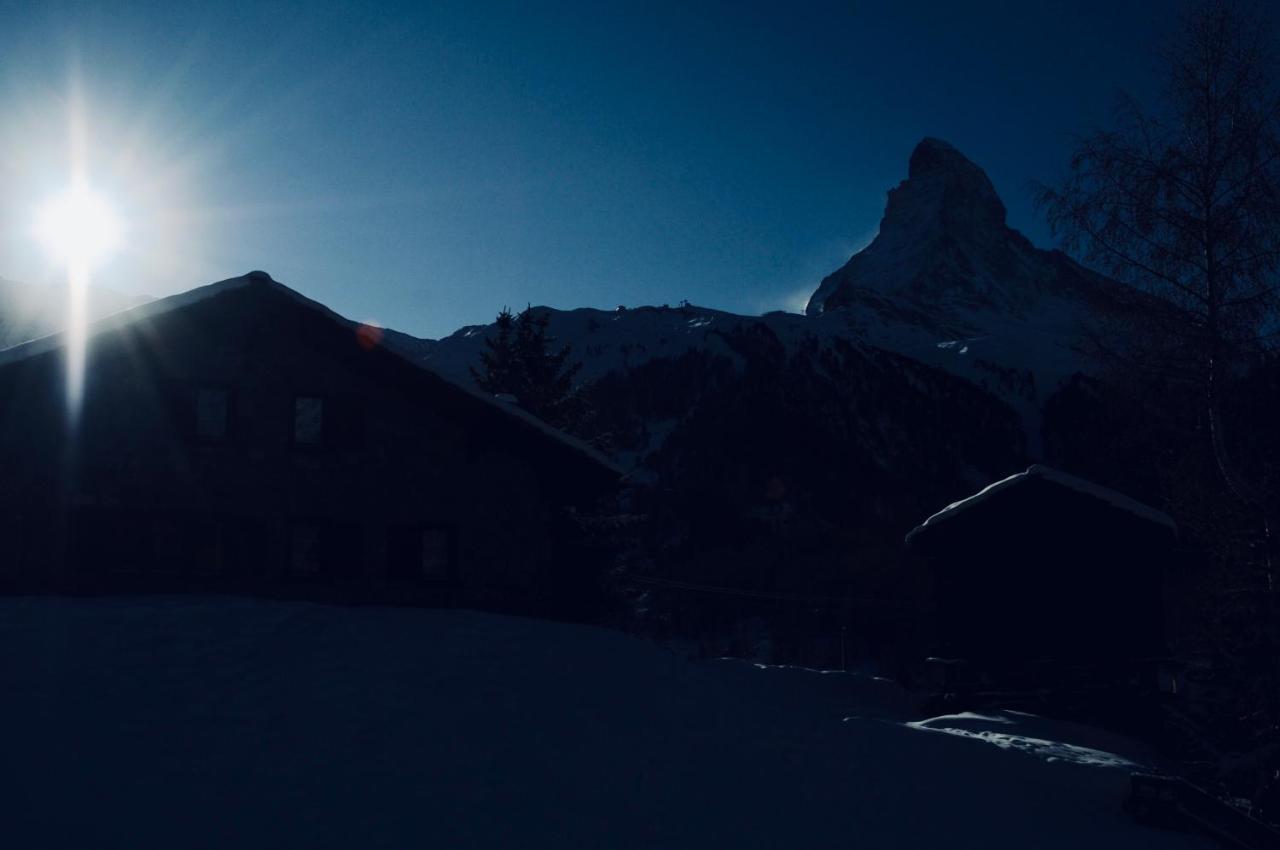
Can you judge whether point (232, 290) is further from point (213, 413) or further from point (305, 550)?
point (305, 550)

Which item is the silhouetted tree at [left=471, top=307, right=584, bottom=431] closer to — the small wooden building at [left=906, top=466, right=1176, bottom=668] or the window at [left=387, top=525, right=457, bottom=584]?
the window at [left=387, top=525, right=457, bottom=584]

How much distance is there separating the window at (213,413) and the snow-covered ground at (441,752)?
323 centimetres

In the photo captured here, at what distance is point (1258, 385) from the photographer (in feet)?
46.0

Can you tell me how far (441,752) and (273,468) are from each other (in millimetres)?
9525

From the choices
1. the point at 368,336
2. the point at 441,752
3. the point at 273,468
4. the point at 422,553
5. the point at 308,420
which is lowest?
the point at 441,752

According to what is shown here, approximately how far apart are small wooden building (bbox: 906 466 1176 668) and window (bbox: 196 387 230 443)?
45.9 ft

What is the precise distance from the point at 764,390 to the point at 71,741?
9681 cm

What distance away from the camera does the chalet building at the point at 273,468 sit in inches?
625

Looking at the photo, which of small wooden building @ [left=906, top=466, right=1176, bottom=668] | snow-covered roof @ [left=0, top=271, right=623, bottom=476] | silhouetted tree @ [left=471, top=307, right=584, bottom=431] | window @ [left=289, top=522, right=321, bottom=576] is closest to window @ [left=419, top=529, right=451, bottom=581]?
window @ [left=289, top=522, right=321, bottom=576]

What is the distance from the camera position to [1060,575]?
733 inches

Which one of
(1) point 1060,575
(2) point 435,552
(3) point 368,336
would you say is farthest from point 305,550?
(1) point 1060,575

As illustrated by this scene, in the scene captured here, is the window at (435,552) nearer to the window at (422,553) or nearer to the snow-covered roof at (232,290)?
the window at (422,553)

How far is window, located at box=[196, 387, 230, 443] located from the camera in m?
17.1

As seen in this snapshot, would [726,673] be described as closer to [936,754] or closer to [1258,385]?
[936,754]
